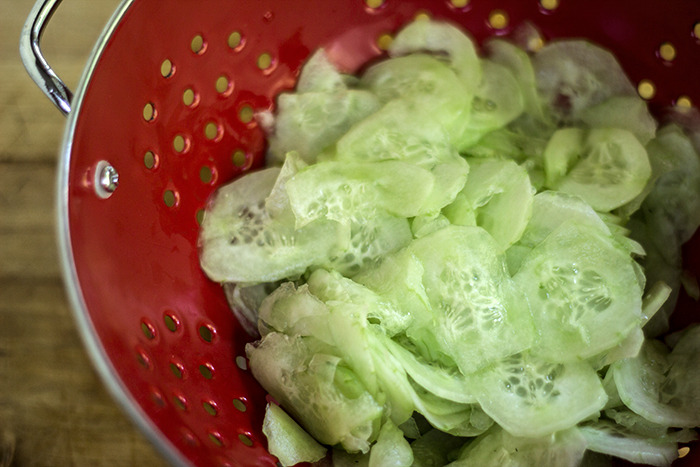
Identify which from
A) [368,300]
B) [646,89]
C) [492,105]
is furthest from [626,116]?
[368,300]

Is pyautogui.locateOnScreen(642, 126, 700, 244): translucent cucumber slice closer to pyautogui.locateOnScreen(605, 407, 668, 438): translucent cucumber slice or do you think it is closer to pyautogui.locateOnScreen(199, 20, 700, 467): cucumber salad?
pyautogui.locateOnScreen(199, 20, 700, 467): cucumber salad

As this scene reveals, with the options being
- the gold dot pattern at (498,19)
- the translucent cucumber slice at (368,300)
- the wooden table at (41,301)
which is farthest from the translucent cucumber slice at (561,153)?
the wooden table at (41,301)

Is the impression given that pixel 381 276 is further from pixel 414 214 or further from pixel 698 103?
pixel 698 103

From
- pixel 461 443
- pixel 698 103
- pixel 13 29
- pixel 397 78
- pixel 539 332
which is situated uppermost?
pixel 13 29

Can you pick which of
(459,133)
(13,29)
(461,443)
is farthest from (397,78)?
(13,29)

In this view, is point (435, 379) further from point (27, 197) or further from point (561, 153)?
point (27, 197)

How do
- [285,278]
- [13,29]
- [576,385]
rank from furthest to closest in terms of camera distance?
[13,29]
[285,278]
[576,385]

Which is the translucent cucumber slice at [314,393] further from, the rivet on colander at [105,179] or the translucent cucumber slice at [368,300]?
the rivet on colander at [105,179]
